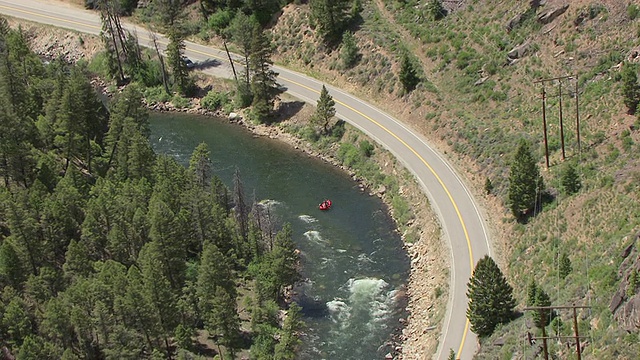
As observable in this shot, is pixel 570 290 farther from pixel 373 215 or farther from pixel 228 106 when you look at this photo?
pixel 228 106

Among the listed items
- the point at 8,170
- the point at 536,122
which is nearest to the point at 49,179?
the point at 8,170

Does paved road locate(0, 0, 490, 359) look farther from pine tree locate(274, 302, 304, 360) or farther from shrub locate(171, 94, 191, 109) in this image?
pine tree locate(274, 302, 304, 360)

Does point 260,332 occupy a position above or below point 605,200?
below

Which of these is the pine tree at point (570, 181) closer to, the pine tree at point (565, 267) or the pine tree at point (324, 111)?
the pine tree at point (565, 267)

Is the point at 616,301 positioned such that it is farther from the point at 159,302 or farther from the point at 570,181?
the point at 159,302

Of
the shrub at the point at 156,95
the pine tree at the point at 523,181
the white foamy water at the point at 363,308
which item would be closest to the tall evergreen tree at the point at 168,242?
the white foamy water at the point at 363,308

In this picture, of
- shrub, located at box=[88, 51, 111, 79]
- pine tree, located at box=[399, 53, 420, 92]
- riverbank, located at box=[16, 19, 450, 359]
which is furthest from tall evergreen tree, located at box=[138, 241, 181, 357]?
shrub, located at box=[88, 51, 111, 79]
